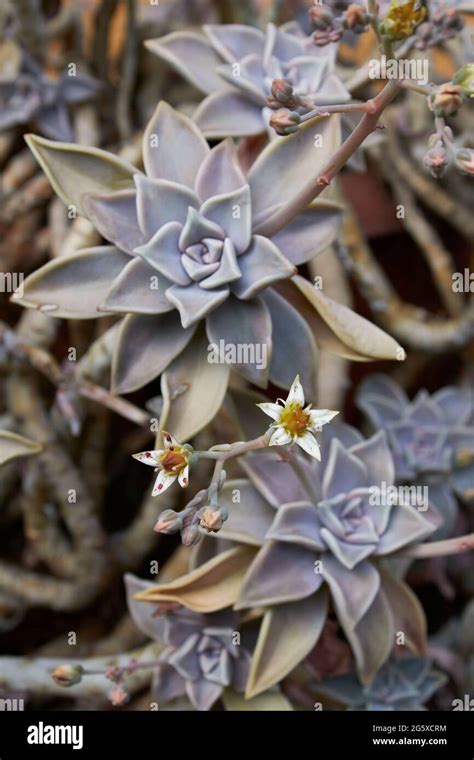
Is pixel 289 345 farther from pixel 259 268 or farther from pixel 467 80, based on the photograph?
pixel 467 80

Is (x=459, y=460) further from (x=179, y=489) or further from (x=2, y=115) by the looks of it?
(x=2, y=115)

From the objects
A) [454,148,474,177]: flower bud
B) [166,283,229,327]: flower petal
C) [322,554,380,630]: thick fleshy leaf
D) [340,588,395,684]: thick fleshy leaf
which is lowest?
[340,588,395,684]: thick fleshy leaf

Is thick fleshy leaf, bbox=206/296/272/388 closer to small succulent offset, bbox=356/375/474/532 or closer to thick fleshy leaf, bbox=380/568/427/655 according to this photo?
thick fleshy leaf, bbox=380/568/427/655

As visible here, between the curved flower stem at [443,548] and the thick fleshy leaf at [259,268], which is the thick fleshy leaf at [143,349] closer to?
the thick fleshy leaf at [259,268]

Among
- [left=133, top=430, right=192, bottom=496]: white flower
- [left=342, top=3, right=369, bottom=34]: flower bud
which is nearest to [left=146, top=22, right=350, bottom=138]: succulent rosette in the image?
[left=342, top=3, right=369, bottom=34]: flower bud

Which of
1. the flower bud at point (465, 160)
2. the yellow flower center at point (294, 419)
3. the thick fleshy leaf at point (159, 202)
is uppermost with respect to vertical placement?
the thick fleshy leaf at point (159, 202)

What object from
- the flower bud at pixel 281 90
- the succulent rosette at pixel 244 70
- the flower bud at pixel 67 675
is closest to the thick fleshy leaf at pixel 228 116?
the succulent rosette at pixel 244 70

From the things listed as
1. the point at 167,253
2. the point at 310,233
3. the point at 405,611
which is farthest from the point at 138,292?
the point at 405,611
